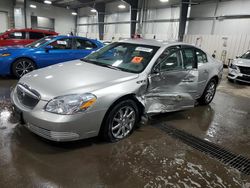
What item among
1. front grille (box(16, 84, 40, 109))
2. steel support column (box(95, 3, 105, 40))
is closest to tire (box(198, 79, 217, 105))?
front grille (box(16, 84, 40, 109))

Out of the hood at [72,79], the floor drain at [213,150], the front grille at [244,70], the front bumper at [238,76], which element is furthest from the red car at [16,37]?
the front grille at [244,70]

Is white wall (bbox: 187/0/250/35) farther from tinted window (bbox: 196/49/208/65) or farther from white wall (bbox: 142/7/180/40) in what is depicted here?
tinted window (bbox: 196/49/208/65)

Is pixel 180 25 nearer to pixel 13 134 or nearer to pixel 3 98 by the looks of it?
pixel 3 98

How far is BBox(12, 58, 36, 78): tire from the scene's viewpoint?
552 centimetres

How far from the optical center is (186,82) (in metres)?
3.53

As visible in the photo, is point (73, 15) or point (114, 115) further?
point (73, 15)

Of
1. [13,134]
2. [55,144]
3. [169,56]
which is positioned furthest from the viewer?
[169,56]

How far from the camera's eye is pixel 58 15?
23547 mm

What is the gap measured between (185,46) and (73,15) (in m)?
23.7

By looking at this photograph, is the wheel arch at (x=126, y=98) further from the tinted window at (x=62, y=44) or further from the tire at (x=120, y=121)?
the tinted window at (x=62, y=44)

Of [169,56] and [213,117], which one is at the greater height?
[169,56]

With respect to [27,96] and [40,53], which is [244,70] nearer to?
[40,53]

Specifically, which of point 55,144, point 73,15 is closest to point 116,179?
point 55,144

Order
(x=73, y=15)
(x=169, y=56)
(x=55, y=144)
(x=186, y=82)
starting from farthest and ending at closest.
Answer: (x=73, y=15) → (x=186, y=82) → (x=169, y=56) → (x=55, y=144)
